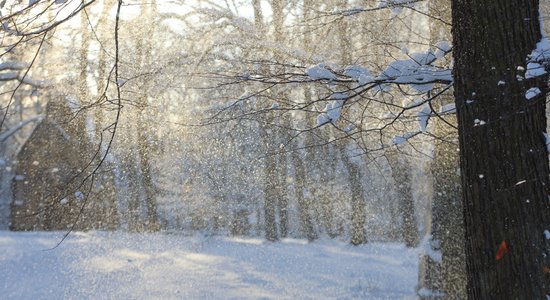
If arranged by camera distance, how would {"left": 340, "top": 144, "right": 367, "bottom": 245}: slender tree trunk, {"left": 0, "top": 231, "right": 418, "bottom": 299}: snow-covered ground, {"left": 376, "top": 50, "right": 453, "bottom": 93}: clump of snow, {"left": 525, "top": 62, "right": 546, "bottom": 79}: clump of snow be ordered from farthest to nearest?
{"left": 340, "top": 144, "right": 367, "bottom": 245}: slender tree trunk
{"left": 0, "top": 231, "right": 418, "bottom": 299}: snow-covered ground
{"left": 376, "top": 50, "right": 453, "bottom": 93}: clump of snow
{"left": 525, "top": 62, "right": 546, "bottom": 79}: clump of snow

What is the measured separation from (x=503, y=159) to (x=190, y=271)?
8895 millimetres

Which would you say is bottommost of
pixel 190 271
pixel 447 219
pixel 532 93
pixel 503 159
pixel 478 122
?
pixel 190 271

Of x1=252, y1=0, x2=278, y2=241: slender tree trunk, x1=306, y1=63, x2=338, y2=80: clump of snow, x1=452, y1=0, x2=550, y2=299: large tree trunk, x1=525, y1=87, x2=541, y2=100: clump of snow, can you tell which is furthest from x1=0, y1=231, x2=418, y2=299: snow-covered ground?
x1=525, y1=87, x2=541, y2=100: clump of snow

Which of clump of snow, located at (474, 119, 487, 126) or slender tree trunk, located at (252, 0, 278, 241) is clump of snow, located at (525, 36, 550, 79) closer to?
clump of snow, located at (474, 119, 487, 126)

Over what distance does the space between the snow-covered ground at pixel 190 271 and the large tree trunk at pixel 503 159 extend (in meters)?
6.03

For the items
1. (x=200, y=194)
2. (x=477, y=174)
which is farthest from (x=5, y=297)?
(x=200, y=194)

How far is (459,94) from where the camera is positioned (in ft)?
12.6

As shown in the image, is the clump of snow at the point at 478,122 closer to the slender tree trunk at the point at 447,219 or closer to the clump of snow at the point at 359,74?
the clump of snow at the point at 359,74

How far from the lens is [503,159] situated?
3.59 meters

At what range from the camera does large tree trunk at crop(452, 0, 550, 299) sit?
3.54 metres

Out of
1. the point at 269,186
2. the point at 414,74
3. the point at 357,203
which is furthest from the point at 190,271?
the point at 269,186

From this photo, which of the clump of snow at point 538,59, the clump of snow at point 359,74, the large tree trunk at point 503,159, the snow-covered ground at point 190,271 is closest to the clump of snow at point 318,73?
the clump of snow at point 359,74

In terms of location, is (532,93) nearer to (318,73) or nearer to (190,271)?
(318,73)

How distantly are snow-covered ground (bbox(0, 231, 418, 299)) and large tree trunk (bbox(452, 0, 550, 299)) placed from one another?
237 inches
